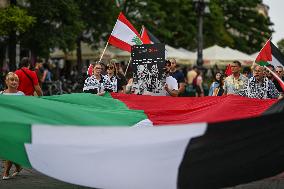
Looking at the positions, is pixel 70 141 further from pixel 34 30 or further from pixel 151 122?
pixel 34 30

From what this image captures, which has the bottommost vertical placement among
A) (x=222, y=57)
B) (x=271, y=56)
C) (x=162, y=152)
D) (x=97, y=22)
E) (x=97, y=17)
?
(x=222, y=57)

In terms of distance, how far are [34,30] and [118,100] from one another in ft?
64.1

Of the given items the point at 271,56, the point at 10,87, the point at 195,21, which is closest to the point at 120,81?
the point at 271,56

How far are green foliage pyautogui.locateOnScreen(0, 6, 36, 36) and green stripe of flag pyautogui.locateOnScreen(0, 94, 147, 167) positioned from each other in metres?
15.0

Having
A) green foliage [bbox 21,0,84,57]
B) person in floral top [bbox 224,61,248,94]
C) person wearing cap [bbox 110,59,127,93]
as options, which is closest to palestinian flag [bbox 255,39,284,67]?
person in floral top [bbox 224,61,248,94]

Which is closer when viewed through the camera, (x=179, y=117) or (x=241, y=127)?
(x=241, y=127)

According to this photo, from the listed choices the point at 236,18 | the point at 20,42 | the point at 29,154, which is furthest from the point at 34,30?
the point at 236,18

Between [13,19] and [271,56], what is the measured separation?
46.0ft

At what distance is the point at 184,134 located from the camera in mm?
5848

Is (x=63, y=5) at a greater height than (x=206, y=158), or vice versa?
(x=63, y=5)

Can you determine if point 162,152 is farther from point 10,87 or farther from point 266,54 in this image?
point 266,54

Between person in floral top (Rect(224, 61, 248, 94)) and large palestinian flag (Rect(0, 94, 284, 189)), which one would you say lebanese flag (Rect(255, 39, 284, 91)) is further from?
large palestinian flag (Rect(0, 94, 284, 189))

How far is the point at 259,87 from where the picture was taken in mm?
10906

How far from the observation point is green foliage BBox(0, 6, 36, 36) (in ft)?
81.4
